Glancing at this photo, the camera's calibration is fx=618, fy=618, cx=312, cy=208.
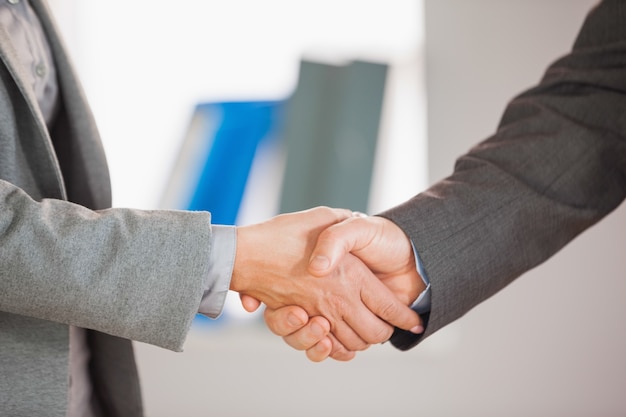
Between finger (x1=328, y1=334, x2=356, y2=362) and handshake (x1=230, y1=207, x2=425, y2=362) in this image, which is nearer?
handshake (x1=230, y1=207, x2=425, y2=362)

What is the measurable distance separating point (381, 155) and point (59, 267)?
1.69 metres

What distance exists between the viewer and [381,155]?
2311mm

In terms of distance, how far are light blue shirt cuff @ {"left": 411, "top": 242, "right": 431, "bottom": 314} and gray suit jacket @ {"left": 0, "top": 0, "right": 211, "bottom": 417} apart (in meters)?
0.42

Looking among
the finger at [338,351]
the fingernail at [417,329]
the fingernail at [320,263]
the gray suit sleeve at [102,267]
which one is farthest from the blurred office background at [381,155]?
the gray suit sleeve at [102,267]

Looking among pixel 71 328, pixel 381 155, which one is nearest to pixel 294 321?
pixel 71 328

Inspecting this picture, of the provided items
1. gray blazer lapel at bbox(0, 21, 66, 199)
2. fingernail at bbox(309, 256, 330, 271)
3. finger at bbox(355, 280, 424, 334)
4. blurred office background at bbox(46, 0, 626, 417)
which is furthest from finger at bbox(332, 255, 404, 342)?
blurred office background at bbox(46, 0, 626, 417)

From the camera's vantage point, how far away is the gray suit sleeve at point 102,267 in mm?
733

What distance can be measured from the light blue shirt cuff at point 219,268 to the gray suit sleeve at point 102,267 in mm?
86

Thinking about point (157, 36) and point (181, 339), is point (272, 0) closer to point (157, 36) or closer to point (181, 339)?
point (157, 36)

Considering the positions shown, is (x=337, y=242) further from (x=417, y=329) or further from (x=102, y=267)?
(x=102, y=267)

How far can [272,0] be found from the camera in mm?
2330

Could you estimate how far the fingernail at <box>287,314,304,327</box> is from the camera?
3.60 ft

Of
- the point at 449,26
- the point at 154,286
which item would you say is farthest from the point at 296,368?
the point at 154,286

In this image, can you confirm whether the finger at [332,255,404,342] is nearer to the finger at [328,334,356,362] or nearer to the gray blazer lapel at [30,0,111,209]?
the finger at [328,334,356,362]
